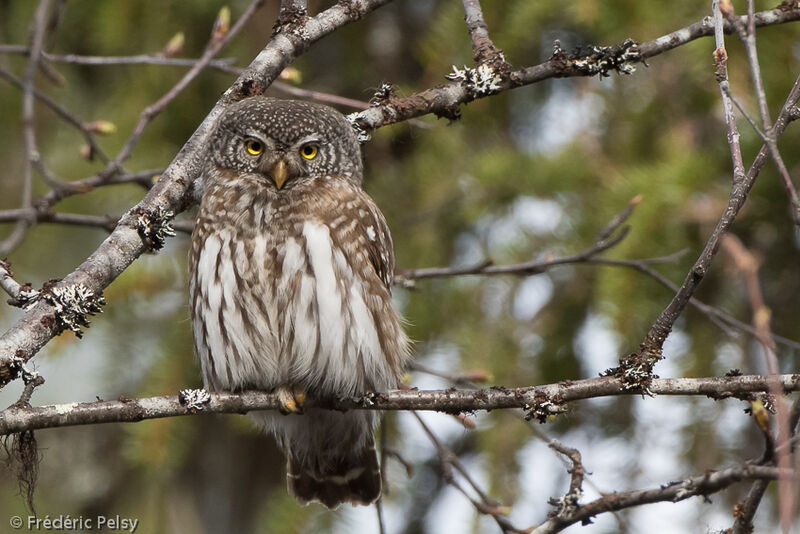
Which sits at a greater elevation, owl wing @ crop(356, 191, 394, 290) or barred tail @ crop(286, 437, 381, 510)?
owl wing @ crop(356, 191, 394, 290)

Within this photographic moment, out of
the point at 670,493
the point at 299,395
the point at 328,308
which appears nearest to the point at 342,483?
the point at 299,395

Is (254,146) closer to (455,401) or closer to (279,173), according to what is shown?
(279,173)

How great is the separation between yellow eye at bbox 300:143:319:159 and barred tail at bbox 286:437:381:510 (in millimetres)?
1146

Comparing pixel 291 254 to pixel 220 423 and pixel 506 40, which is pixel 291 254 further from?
pixel 220 423

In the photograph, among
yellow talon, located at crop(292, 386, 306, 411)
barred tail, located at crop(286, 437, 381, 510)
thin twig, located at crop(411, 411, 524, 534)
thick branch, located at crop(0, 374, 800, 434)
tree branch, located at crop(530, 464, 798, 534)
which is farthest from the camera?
barred tail, located at crop(286, 437, 381, 510)

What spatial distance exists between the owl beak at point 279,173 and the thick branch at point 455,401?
2.89ft

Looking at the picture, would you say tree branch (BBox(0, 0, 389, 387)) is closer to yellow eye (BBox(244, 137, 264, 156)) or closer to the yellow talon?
yellow eye (BBox(244, 137, 264, 156))

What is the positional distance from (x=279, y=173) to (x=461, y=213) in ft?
4.18

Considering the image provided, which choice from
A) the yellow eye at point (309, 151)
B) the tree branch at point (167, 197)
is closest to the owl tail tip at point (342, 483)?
the yellow eye at point (309, 151)

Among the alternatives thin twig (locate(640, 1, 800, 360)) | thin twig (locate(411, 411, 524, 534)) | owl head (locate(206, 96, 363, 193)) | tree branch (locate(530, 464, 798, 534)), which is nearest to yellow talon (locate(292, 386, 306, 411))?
thin twig (locate(411, 411, 524, 534))

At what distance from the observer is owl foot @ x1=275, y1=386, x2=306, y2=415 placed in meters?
3.27

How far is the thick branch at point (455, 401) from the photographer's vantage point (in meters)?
2.43

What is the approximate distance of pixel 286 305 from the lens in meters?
3.26

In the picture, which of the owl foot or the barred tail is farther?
the barred tail
